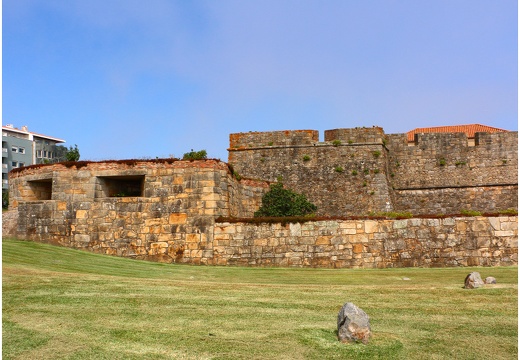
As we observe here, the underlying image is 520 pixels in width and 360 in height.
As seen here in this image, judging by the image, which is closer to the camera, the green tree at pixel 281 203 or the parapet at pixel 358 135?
the green tree at pixel 281 203

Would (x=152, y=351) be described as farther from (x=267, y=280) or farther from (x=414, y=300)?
(x=267, y=280)

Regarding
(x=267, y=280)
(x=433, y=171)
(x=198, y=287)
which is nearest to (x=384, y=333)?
(x=198, y=287)

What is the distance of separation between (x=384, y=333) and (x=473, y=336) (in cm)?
102

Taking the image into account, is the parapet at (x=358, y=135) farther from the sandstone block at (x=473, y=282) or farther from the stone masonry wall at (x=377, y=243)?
the sandstone block at (x=473, y=282)

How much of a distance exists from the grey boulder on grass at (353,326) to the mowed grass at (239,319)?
0.41ft

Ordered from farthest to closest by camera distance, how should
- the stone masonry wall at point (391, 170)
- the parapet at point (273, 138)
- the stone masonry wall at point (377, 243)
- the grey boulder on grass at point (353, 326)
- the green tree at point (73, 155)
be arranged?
1. the green tree at point (73, 155)
2. the parapet at point (273, 138)
3. the stone masonry wall at point (391, 170)
4. the stone masonry wall at point (377, 243)
5. the grey boulder on grass at point (353, 326)

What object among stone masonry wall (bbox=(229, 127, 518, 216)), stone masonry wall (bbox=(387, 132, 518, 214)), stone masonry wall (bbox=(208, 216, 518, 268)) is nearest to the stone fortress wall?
stone masonry wall (bbox=(208, 216, 518, 268))

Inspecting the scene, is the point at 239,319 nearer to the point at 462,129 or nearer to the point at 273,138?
the point at 273,138

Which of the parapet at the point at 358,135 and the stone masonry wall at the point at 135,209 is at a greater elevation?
the parapet at the point at 358,135

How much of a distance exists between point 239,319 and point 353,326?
6.16ft

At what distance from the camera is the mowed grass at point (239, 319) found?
6.06 meters

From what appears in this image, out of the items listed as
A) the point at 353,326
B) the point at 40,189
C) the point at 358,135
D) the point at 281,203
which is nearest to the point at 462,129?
the point at 358,135

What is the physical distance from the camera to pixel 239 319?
299 inches

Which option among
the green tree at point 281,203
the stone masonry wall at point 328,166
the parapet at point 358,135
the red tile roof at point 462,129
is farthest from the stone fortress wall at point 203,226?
the red tile roof at point 462,129
